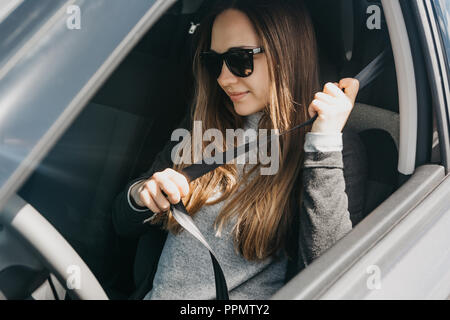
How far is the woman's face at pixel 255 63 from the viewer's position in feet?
4.57

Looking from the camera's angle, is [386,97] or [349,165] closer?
[349,165]

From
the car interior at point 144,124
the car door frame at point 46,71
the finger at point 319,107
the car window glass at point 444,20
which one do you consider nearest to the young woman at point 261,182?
the finger at point 319,107

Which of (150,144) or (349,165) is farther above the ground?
(150,144)

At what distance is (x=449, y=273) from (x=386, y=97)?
2.18 ft

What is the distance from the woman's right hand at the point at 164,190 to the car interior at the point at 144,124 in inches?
11.8

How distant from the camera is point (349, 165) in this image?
1361 millimetres

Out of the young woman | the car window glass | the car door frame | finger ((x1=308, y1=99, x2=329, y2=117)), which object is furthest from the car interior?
the car door frame

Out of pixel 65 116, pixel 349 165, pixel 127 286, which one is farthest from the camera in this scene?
pixel 127 286

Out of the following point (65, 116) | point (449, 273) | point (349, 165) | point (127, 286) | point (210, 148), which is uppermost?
point (65, 116)

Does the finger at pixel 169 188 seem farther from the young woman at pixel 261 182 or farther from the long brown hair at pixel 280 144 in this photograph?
the long brown hair at pixel 280 144

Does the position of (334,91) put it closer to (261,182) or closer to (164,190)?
(261,182)
